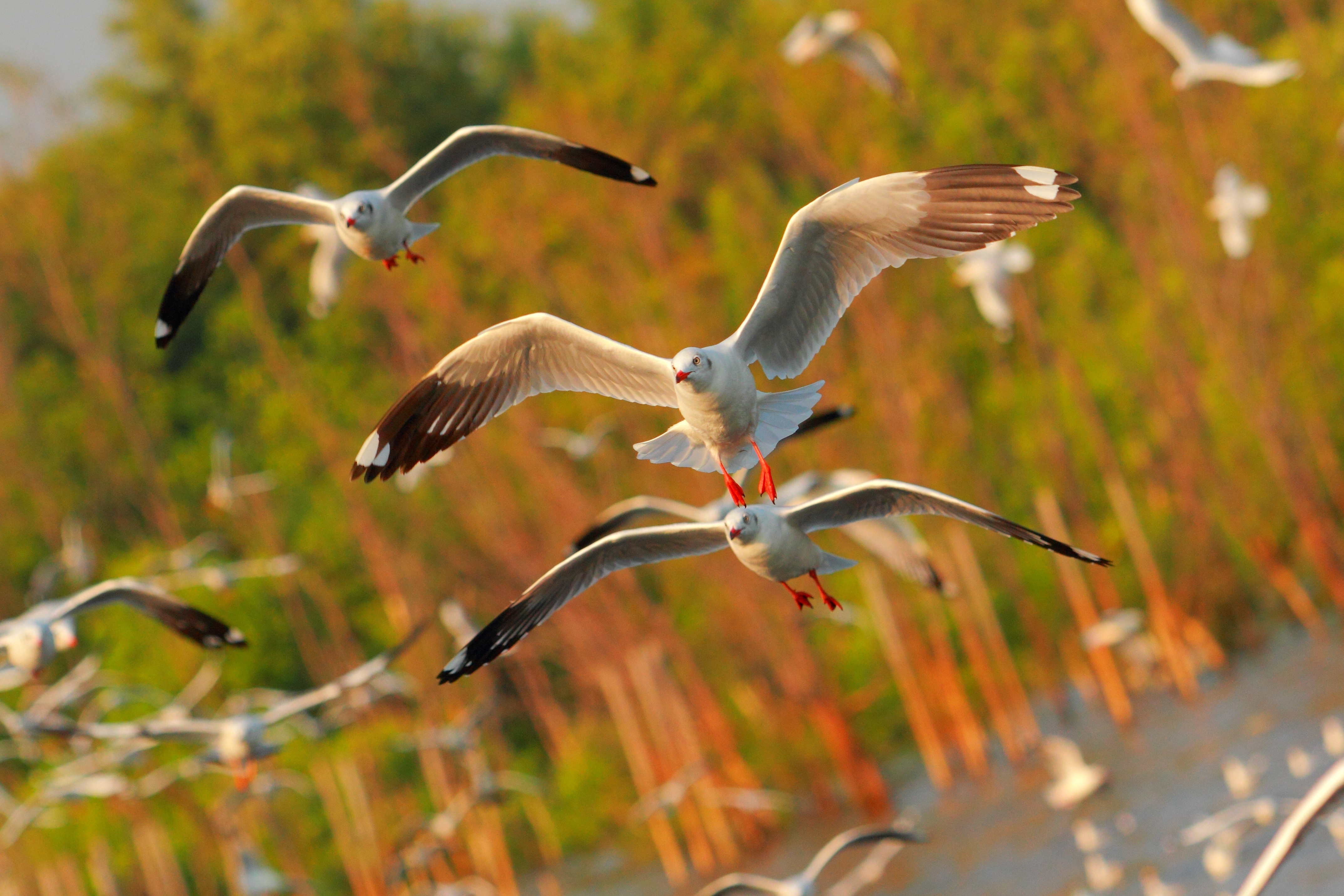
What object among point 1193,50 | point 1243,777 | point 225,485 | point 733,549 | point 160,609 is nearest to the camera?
point 733,549

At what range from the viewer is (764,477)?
18.2 feet

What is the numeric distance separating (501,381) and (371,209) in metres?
0.86

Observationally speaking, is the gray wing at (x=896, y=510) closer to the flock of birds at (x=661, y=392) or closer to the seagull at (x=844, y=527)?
the flock of birds at (x=661, y=392)

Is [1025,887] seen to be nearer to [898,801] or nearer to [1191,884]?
[1191,884]

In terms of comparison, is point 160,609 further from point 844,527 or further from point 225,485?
point 225,485

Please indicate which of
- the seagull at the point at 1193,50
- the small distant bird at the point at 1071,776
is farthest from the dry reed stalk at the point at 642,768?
the seagull at the point at 1193,50

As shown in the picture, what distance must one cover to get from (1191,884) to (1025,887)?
1.92 m

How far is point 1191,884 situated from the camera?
1133 cm

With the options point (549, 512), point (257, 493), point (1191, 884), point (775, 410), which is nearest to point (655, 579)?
point (549, 512)

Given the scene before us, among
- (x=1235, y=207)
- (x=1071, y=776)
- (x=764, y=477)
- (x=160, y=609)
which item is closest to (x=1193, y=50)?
(x=1235, y=207)

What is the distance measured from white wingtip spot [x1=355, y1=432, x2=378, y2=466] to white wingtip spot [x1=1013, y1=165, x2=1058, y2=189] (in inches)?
99.1

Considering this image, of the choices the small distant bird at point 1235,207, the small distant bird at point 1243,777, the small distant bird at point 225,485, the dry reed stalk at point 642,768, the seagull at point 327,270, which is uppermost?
the seagull at point 327,270

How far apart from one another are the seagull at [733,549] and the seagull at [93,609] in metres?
1.88

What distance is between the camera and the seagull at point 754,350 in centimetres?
517
